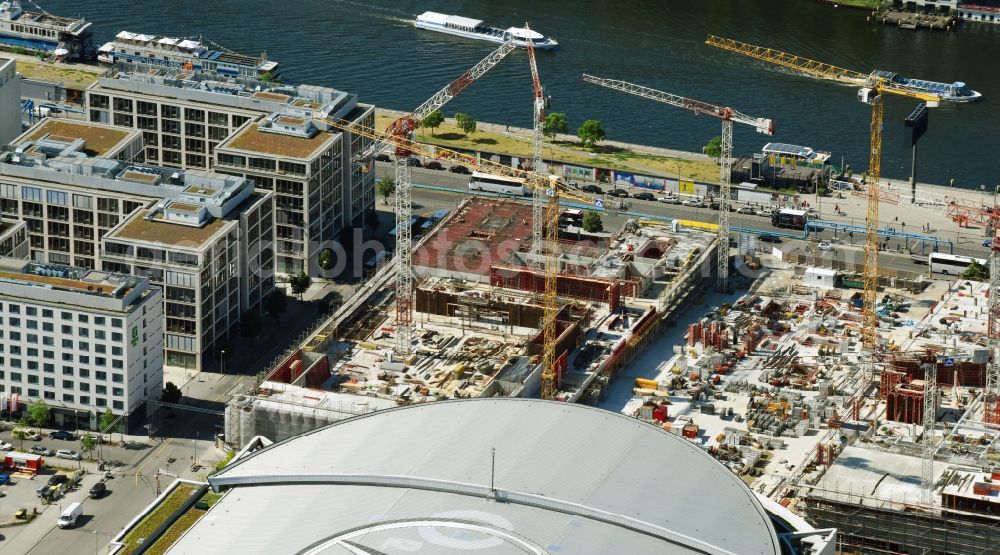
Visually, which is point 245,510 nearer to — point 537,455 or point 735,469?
point 537,455

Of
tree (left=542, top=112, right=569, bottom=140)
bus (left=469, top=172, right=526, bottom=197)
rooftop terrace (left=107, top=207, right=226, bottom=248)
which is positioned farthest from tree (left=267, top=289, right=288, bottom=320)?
tree (left=542, top=112, right=569, bottom=140)

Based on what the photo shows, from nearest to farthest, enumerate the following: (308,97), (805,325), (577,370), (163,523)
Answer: (163,523) < (577,370) < (805,325) < (308,97)

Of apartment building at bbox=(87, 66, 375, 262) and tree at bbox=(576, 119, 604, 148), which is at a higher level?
apartment building at bbox=(87, 66, 375, 262)

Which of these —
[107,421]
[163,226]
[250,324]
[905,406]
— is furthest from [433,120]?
[905,406]

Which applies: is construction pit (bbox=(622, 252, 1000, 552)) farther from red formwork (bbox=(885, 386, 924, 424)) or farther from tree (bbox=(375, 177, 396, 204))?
tree (bbox=(375, 177, 396, 204))

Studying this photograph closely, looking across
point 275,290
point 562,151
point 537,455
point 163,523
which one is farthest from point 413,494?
point 562,151

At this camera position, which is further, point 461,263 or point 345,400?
point 461,263

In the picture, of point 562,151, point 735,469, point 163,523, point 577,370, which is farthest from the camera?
point 562,151
